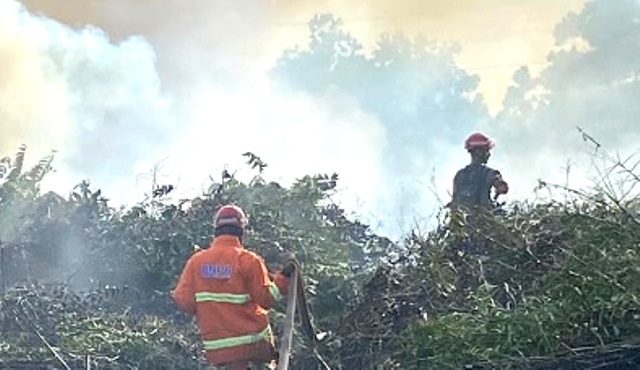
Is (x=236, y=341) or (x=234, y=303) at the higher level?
(x=234, y=303)

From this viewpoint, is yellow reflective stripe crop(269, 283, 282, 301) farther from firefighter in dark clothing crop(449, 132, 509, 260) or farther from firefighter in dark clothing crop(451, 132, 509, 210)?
firefighter in dark clothing crop(451, 132, 509, 210)

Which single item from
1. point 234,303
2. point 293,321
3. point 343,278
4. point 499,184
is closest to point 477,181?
point 499,184

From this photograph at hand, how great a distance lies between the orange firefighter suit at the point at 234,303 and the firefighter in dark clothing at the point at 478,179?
9.92ft

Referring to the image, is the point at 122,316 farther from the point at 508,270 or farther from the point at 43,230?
the point at 508,270

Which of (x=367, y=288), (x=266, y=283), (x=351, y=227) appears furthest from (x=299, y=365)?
(x=351, y=227)

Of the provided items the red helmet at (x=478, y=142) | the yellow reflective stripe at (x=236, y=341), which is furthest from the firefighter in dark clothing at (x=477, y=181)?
the yellow reflective stripe at (x=236, y=341)

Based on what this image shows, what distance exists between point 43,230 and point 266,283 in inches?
289

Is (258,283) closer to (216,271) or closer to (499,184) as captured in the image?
(216,271)

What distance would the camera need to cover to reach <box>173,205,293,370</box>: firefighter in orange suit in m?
7.36

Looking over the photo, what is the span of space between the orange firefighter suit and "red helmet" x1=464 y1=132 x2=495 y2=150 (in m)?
3.54

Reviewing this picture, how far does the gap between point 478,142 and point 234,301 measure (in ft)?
12.8

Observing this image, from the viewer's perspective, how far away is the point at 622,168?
7.02 m

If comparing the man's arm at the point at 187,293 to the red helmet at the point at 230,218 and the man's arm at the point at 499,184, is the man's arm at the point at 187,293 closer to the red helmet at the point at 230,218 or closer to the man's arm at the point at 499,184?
the red helmet at the point at 230,218

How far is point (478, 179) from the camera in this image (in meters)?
10.2
